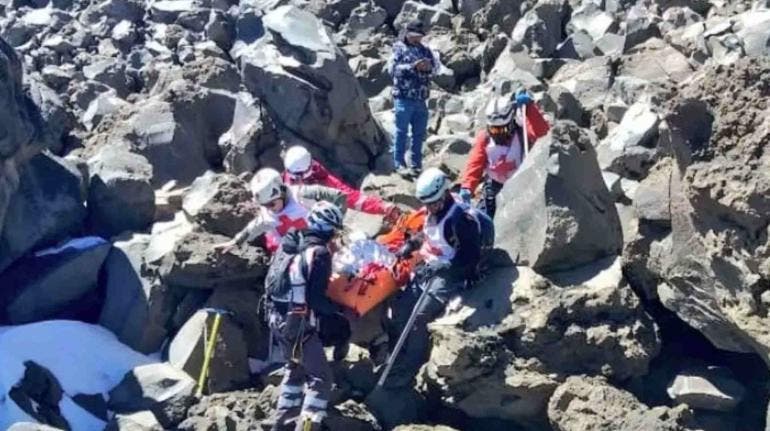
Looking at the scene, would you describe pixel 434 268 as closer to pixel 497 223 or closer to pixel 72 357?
pixel 497 223

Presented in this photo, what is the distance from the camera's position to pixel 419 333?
12.4m

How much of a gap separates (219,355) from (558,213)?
156 inches

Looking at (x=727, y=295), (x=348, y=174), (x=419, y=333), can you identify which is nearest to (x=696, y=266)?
(x=727, y=295)

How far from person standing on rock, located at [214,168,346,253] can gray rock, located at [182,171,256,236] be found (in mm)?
457

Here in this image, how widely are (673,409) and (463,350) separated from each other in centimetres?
201

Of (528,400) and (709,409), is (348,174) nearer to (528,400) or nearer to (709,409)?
(528,400)

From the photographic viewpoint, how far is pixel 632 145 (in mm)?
15242

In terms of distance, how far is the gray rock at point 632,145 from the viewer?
1469 centimetres

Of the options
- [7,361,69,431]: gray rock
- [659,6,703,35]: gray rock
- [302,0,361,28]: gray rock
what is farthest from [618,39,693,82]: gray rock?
[7,361,69,431]: gray rock

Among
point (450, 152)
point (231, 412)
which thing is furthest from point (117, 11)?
point (231, 412)

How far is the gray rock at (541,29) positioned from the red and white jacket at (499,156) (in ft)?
23.5

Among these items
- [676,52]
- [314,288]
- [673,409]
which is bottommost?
[676,52]

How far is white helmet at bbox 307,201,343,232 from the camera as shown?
1169 centimetres

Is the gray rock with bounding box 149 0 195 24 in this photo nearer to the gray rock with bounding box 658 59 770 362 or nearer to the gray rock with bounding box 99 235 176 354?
the gray rock with bounding box 99 235 176 354
